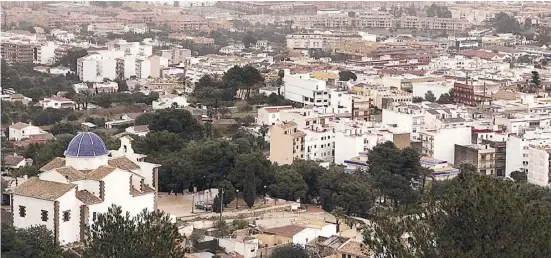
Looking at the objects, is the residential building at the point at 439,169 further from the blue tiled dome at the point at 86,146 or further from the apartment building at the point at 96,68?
the apartment building at the point at 96,68

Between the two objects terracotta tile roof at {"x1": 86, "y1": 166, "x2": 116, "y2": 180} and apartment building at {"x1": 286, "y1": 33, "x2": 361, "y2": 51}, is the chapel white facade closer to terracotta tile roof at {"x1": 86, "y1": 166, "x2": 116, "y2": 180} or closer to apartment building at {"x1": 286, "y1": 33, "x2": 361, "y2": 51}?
terracotta tile roof at {"x1": 86, "y1": 166, "x2": 116, "y2": 180}

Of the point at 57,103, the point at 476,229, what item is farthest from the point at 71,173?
the point at 57,103

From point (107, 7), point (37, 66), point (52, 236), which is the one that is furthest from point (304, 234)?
point (107, 7)

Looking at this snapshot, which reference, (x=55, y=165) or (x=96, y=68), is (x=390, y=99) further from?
(x=55, y=165)

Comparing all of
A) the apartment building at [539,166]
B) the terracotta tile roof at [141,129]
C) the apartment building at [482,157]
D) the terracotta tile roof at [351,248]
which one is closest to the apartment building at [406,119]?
the apartment building at [482,157]

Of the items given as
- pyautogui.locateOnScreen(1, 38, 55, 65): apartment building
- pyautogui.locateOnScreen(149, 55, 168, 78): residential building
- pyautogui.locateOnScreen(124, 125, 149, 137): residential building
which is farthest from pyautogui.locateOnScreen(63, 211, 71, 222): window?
pyautogui.locateOnScreen(1, 38, 55, 65): apartment building

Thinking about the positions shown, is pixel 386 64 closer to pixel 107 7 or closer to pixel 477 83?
pixel 477 83

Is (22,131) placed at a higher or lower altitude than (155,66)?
lower
